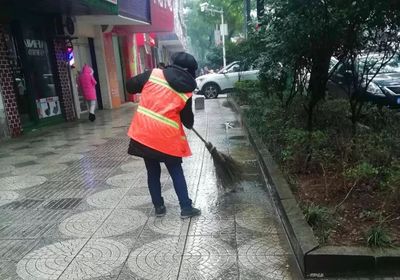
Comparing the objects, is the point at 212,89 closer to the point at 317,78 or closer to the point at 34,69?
the point at 34,69

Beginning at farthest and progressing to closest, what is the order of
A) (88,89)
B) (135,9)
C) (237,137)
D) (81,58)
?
(81,58)
(135,9)
(88,89)
(237,137)

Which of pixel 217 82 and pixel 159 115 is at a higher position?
pixel 159 115

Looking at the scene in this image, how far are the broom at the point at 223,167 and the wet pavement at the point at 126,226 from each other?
13cm

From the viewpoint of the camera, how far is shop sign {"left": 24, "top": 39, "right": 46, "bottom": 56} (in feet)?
32.4

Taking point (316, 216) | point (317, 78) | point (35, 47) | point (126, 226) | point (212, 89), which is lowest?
point (212, 89)

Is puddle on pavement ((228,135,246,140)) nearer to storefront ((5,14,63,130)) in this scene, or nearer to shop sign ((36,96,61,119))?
storefront ((5,14,63,130))

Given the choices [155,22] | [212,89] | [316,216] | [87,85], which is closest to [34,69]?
[87,85]

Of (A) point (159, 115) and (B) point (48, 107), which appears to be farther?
(B) point (48, 107)

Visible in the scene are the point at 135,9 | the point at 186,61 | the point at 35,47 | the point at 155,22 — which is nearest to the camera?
the point at 186,61

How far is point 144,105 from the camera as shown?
3.76m

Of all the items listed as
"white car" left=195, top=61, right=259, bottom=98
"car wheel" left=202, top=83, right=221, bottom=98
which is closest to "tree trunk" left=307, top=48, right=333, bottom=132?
"white car" left=195, top=61, right=259, bottom=98

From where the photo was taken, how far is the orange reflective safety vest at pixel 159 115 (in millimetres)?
3703

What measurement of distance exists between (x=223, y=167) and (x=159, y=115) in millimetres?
1185

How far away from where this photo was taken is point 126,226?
12.7ft
